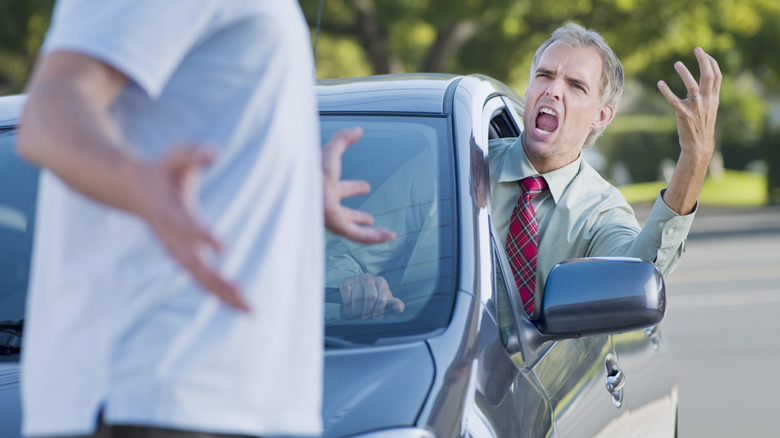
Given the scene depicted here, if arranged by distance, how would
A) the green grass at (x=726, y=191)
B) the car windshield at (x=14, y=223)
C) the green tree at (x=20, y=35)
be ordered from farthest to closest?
the green grass at (x=726, y=191) < the green tree at (x=20, y=35) < the car windshield at (x=14, y=223)

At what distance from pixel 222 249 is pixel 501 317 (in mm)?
1265

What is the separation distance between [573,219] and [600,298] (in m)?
0.69

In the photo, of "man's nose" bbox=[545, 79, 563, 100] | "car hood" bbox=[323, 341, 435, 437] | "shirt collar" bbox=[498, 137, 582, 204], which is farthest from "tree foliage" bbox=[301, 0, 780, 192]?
"car hood" bbox=[323, 341, 435, 437]

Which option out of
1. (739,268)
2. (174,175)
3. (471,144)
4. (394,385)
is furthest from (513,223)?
(739,268)

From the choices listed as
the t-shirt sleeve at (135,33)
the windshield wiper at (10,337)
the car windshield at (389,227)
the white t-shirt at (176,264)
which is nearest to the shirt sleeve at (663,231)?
the car windshield at (389,227)

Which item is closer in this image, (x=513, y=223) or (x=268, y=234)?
(x=268, y=234)

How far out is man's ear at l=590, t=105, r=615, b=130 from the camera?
3.21m

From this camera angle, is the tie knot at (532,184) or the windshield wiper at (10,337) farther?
the tie knot at (532,184)

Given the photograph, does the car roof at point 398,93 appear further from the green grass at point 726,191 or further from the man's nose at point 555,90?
the green grass at point 726,191

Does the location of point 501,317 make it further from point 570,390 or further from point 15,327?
point 15,327

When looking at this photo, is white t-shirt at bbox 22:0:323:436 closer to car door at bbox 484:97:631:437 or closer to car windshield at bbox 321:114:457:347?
car windshield at bbox 321:114:457:347

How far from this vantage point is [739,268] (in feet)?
39.2

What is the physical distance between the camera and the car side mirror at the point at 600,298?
7.29ft

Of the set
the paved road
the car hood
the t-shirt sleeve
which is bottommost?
the paved road
